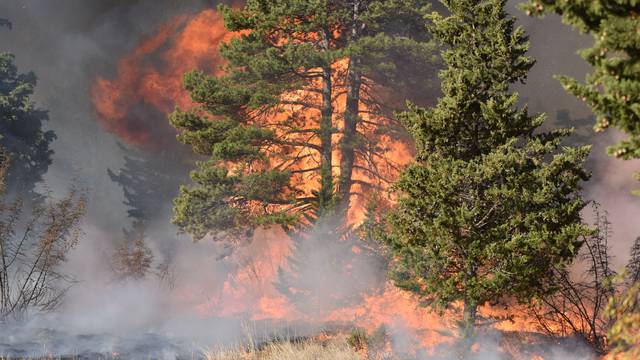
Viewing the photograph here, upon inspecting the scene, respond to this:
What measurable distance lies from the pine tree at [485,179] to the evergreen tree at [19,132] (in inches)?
853

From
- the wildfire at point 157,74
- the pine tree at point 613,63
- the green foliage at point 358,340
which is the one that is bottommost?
the green foliage at point 358,340

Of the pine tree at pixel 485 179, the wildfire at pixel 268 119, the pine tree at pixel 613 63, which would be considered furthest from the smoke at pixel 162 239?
the pine tree at pixel 613 63

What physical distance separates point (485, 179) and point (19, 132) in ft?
80.8

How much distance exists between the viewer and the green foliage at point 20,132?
27.2 m

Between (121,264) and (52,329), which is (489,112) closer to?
(52,329)

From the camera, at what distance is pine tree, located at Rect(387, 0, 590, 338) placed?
1033cm

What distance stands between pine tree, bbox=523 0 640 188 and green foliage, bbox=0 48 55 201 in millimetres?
26117

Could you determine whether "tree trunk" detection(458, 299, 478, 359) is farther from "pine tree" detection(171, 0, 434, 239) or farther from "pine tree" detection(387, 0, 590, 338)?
"pine tree" detection(171, 0, 434, 239)

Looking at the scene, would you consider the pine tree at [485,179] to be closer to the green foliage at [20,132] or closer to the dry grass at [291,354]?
the dry grass at [291,354]

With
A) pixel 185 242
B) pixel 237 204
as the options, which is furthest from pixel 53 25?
pixel 237 204

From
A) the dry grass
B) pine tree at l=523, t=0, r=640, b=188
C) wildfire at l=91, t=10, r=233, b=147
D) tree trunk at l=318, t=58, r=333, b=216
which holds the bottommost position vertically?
the dry grass

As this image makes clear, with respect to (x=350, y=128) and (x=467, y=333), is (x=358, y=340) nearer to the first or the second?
(x=467, y=333)

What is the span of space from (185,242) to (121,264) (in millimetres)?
5918

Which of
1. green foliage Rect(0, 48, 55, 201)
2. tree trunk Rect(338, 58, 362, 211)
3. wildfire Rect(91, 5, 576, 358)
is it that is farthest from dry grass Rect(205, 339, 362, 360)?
green foliage Rect(0, 48, 55, 201)
